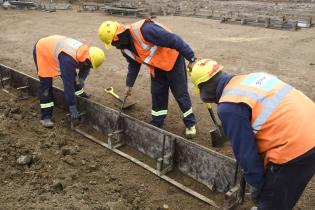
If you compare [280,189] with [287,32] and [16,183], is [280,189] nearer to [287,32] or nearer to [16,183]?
[16,183]

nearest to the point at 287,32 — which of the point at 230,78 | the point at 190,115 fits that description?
A: the point at 190,115

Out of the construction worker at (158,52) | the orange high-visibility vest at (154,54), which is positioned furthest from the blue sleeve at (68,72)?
the orange high-visibility vest at (154,54)

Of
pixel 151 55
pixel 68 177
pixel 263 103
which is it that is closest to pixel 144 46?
pixel 151 55

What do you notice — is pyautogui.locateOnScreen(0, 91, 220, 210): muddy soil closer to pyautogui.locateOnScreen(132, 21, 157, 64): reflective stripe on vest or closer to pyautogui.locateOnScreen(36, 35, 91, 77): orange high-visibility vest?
pyautogui.locateOnScreen(36, 35, 91, 77): orange high-visibility vest

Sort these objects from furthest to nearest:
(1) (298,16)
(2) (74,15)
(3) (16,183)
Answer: (2) (74,15), (1) (298,16), (3) (16,183)

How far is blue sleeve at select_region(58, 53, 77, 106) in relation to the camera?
213 inches

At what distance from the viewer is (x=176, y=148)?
15.7 feet

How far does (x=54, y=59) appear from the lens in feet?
18.8

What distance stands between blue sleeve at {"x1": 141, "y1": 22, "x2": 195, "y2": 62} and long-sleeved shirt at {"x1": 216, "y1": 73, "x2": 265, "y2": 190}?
2313 millimetres

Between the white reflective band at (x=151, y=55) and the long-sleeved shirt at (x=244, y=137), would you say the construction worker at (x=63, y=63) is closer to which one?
the white reflective band at (x=151, y=55)

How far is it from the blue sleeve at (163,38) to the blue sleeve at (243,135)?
2328 mm

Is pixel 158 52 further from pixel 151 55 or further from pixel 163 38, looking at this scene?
pixel 163 38

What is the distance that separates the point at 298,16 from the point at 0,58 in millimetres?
12196

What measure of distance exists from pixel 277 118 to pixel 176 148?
2148mm
